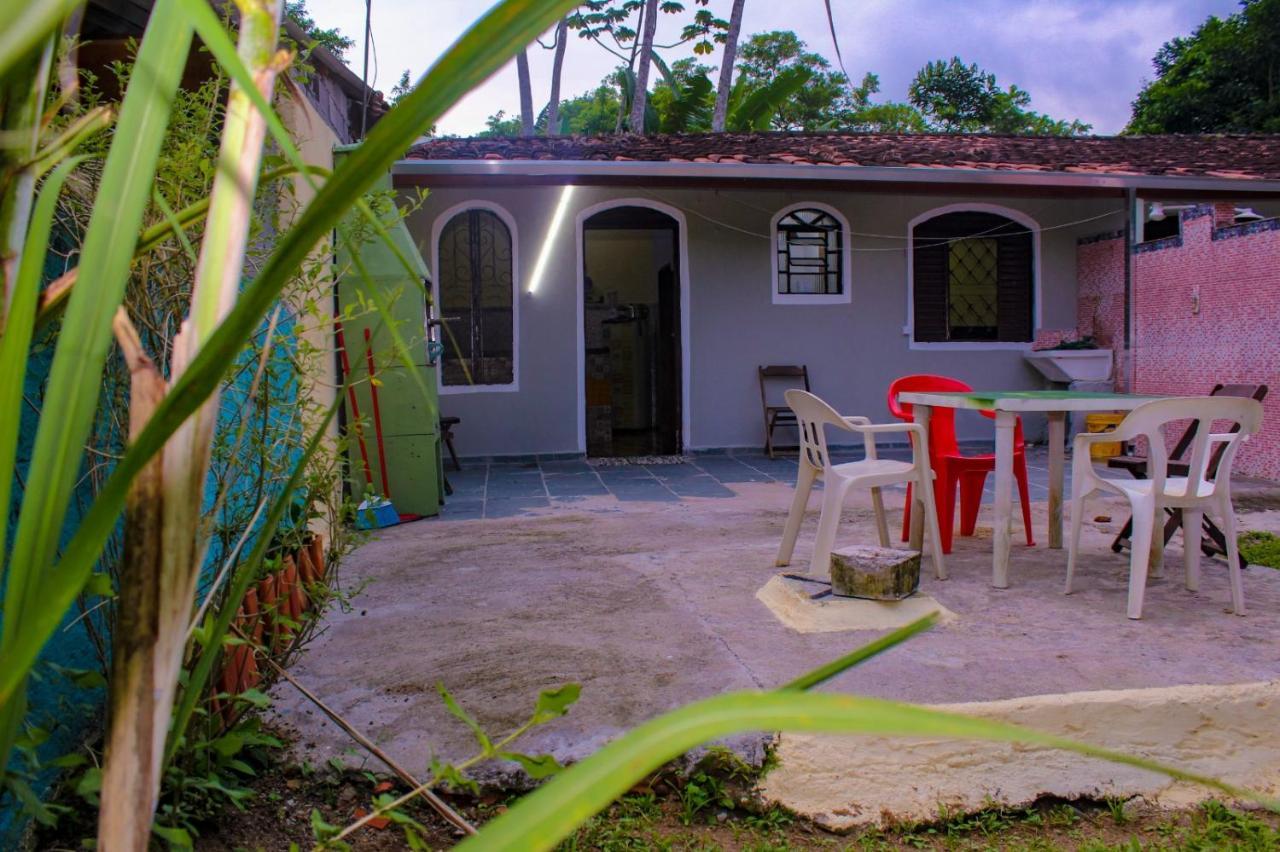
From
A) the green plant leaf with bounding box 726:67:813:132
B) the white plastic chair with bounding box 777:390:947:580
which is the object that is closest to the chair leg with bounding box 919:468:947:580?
the white plastic chair with bounding box 777:390:947:580

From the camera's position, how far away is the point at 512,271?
29.4 feet

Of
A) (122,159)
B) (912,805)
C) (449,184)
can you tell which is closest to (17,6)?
(122,159)

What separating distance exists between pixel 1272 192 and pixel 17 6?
10.6 meters

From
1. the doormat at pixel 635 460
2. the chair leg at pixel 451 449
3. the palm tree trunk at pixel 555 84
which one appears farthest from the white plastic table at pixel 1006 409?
the palm tree trunk at pixel 555 84

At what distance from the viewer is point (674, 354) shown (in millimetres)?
9484

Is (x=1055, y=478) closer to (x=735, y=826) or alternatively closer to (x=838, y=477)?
(x=838, y=477)

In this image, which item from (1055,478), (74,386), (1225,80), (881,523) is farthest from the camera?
(1225,80)

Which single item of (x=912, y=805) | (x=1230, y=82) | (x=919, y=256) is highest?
(x=1230, y=82)

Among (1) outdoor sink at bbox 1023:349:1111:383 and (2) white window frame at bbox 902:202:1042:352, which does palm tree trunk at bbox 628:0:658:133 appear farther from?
(1) outdoor sink at bbox 1023:349:1111:383

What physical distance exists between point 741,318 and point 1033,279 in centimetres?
302

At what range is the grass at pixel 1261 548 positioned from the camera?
4.39 m

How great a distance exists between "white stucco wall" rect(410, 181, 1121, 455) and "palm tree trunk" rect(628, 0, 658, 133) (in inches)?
282

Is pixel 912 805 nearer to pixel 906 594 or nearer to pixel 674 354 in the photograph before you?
pixel 906 594

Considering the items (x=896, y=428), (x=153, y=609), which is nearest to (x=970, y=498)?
(x=896, y=428)
